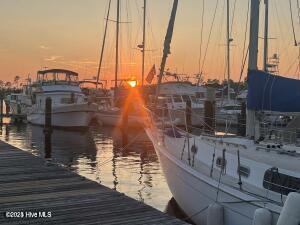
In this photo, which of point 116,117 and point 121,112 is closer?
point 116,117

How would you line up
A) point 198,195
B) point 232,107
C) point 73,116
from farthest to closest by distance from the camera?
point 232,107 < point 73,116 < point 198,195

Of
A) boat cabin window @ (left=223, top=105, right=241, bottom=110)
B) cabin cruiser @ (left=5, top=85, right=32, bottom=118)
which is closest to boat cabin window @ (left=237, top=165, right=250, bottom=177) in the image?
boat cabin window @ (left=223, top=105, right=241, bottom=110)

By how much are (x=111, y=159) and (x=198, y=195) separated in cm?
1264

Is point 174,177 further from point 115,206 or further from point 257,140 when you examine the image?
point 115,206

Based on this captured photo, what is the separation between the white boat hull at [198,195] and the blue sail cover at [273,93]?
6.96 feet

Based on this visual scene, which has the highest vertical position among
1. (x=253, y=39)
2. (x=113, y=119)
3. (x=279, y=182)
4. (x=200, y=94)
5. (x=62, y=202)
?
(x=253, y=39)

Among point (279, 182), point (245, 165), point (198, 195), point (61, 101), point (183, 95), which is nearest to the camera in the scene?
point (279, 182)

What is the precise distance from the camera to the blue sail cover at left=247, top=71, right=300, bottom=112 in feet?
32.7

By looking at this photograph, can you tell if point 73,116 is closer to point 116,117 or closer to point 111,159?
point 116,117

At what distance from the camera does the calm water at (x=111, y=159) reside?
1515 cm

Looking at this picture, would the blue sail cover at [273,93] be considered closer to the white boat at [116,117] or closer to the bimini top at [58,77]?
the white boat at [116,117]

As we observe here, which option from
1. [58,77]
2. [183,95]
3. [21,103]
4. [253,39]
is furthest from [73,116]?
[253,39]

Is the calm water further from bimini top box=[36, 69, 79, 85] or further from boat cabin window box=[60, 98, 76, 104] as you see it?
bimini top box=[36, 69, 79, 85]

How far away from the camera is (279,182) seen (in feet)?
26.0
